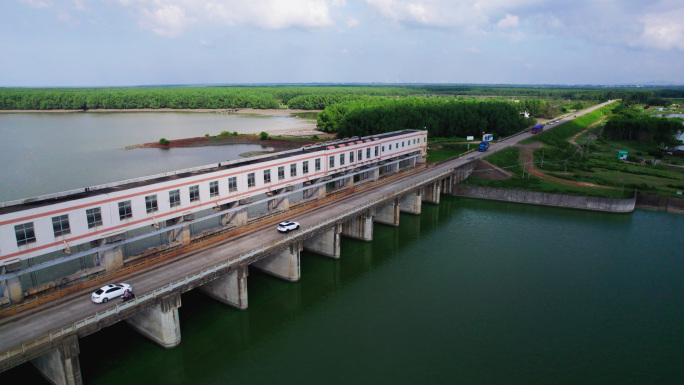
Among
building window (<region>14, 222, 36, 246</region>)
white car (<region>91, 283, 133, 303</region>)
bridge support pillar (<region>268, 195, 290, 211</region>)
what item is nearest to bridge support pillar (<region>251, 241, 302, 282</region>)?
bridge support pillar (<region>268, 195, 290, 211</region>)

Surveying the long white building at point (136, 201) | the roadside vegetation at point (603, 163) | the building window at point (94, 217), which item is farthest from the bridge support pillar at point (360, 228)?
the roadside vegetation at point (603, 163)

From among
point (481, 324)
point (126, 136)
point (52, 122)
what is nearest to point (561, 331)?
point (481, 324)

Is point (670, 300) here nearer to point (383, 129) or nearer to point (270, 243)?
point (270, 243)

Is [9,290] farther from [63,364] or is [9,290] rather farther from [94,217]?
[63,364]

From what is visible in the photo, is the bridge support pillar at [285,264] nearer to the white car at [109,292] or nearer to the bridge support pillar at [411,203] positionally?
the white car at [109,292]

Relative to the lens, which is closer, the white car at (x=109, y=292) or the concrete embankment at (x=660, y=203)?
the white car at (x=109, y=292)

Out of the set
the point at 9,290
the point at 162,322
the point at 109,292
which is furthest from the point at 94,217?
the point at 162,322

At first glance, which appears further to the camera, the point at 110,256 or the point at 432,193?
the point at 432,193
